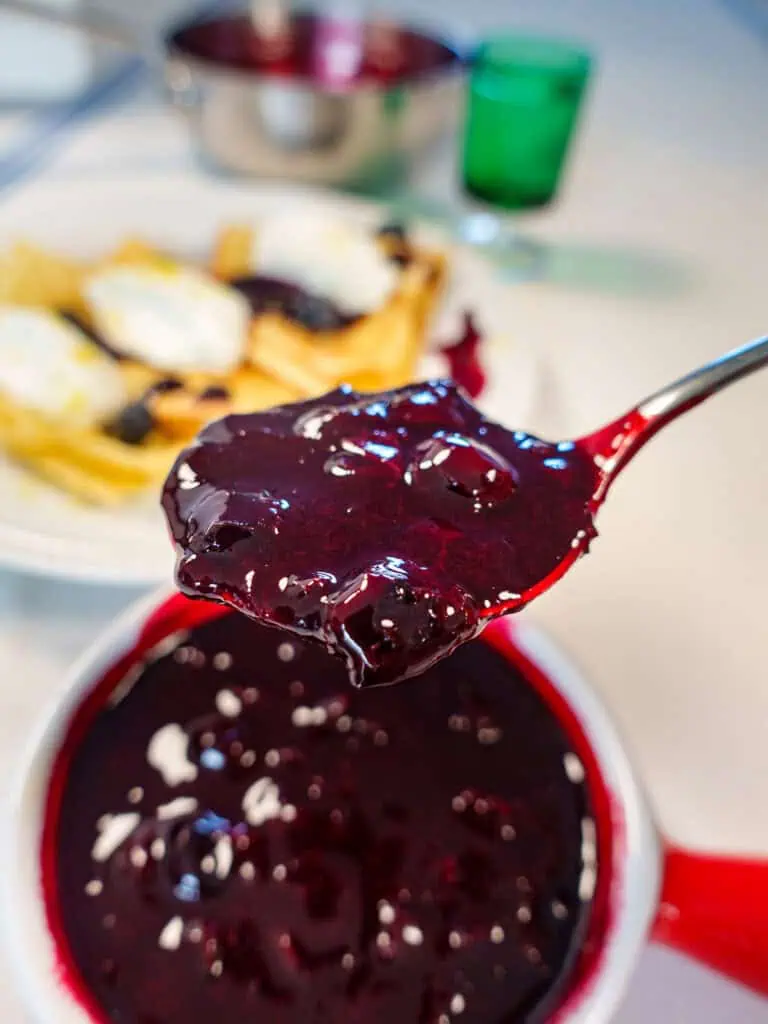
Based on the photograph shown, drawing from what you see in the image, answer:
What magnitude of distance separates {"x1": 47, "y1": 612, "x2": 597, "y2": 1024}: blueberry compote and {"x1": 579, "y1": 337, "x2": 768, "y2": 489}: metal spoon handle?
0.56 feet

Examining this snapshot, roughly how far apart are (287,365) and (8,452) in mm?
340

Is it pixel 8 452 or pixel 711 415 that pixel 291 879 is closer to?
pixel 8 452

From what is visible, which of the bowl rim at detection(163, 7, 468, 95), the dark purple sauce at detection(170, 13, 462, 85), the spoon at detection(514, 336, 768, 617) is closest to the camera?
the spoon at detection(514, 336, 768, 617)

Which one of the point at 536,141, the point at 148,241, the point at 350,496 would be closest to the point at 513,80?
the point at 536,141

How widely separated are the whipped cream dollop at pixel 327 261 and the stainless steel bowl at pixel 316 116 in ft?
0.72

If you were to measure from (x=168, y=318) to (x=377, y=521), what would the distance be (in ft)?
2.19

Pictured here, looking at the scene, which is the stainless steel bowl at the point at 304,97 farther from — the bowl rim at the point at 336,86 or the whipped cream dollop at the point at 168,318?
the whipped cream dollop at the point at 168,318

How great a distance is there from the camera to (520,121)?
1.39 m

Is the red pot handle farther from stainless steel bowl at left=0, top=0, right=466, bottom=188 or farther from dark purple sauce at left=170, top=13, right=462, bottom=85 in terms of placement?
dark purple sauce at left=170, top=13, right=462, bottom=85

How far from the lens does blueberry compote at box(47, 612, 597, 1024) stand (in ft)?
1.81

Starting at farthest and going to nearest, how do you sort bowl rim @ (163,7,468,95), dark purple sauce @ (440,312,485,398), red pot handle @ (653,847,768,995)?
bowl rim @ (163,7,468,95) < dark purple sauce @ (440,312,485,398) < red pot handle @ (653,847,768,995)

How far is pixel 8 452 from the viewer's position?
92cm

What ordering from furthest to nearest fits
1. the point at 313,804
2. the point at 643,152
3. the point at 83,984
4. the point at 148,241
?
the point at 643,152 → the point at 148,241 → the point at 313,804 → the point at 83,984

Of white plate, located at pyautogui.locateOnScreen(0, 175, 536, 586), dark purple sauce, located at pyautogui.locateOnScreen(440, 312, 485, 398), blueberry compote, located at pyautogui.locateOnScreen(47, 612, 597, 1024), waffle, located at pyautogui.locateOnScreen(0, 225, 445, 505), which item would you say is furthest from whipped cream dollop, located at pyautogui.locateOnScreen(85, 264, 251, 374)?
blueberry compote, located at pyautogui.locateOnScreen(47, 612, 597, 1024)
